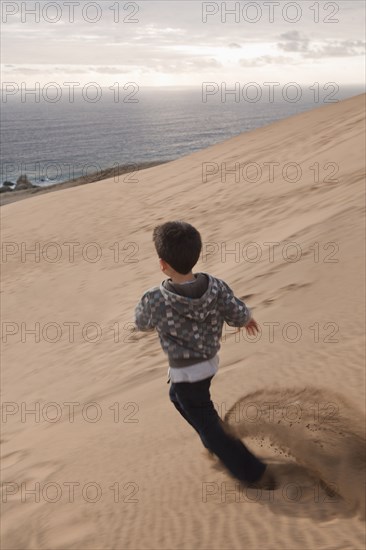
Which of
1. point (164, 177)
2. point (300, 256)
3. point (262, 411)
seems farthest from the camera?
point (164, 177)

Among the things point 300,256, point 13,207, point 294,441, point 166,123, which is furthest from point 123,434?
point 166,123

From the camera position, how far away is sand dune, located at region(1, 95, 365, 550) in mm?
2803

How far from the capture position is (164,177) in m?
15.5

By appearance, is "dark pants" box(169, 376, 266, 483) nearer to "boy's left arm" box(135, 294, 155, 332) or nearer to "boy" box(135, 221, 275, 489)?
"boy" box(135, 221, 275, 489)

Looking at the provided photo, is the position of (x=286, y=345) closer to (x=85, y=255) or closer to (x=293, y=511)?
(x=293, y=511)

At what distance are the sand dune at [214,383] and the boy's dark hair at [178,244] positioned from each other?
112 centimetres

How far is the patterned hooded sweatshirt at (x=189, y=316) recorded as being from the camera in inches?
109

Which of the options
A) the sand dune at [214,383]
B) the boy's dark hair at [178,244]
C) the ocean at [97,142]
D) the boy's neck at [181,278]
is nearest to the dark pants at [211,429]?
the sand dune at [214,383]

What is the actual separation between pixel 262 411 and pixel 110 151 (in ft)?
229

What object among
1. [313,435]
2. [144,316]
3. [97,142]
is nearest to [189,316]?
[144,316]

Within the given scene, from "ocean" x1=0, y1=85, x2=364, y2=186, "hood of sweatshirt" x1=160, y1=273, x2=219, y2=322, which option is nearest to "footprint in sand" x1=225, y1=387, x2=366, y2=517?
"hood of sweatshirt" x1=160, y1=273, x2=219, y2=322

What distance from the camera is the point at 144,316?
2857mm

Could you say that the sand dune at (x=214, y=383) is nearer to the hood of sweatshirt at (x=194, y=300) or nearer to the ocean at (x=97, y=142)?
the hood of sweatshirt at (x=194, y=300)

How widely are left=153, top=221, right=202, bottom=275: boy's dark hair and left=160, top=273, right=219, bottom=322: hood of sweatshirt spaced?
14 cm
